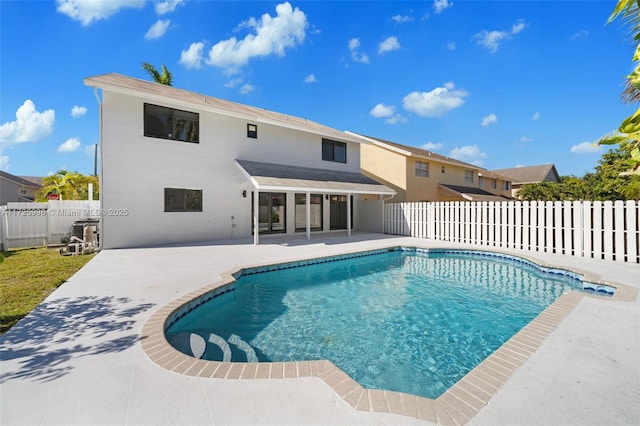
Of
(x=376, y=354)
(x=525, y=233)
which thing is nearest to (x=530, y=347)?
(x=376, y=354)

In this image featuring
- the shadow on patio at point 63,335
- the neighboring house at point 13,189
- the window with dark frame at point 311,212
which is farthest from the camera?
the neighboring house at point 13,189

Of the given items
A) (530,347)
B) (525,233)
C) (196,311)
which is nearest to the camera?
(530,347)

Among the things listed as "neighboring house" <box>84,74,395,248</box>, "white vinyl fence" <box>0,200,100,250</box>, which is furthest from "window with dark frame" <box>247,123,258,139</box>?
"white vinyl fence" <box>0,200,100,250</box>

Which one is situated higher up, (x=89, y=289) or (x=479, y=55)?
(x=479, y=55)

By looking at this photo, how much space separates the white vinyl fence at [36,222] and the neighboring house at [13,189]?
89.7 ft

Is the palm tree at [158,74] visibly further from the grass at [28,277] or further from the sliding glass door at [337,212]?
the grass at [28,277]

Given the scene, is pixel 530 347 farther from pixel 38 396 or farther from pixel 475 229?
pixel 475 229

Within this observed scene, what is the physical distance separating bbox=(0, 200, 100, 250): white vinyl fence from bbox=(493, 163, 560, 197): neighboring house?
51.7 metres

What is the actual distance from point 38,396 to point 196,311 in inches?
125

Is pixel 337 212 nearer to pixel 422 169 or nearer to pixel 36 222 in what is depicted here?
pixel 422 169

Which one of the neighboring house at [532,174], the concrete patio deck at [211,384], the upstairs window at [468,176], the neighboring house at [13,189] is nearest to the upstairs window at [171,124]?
the concrete patio deck at [211,384]

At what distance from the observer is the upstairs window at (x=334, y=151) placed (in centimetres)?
2077

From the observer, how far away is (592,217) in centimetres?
1118

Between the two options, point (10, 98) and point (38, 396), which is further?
point (10, 98)
